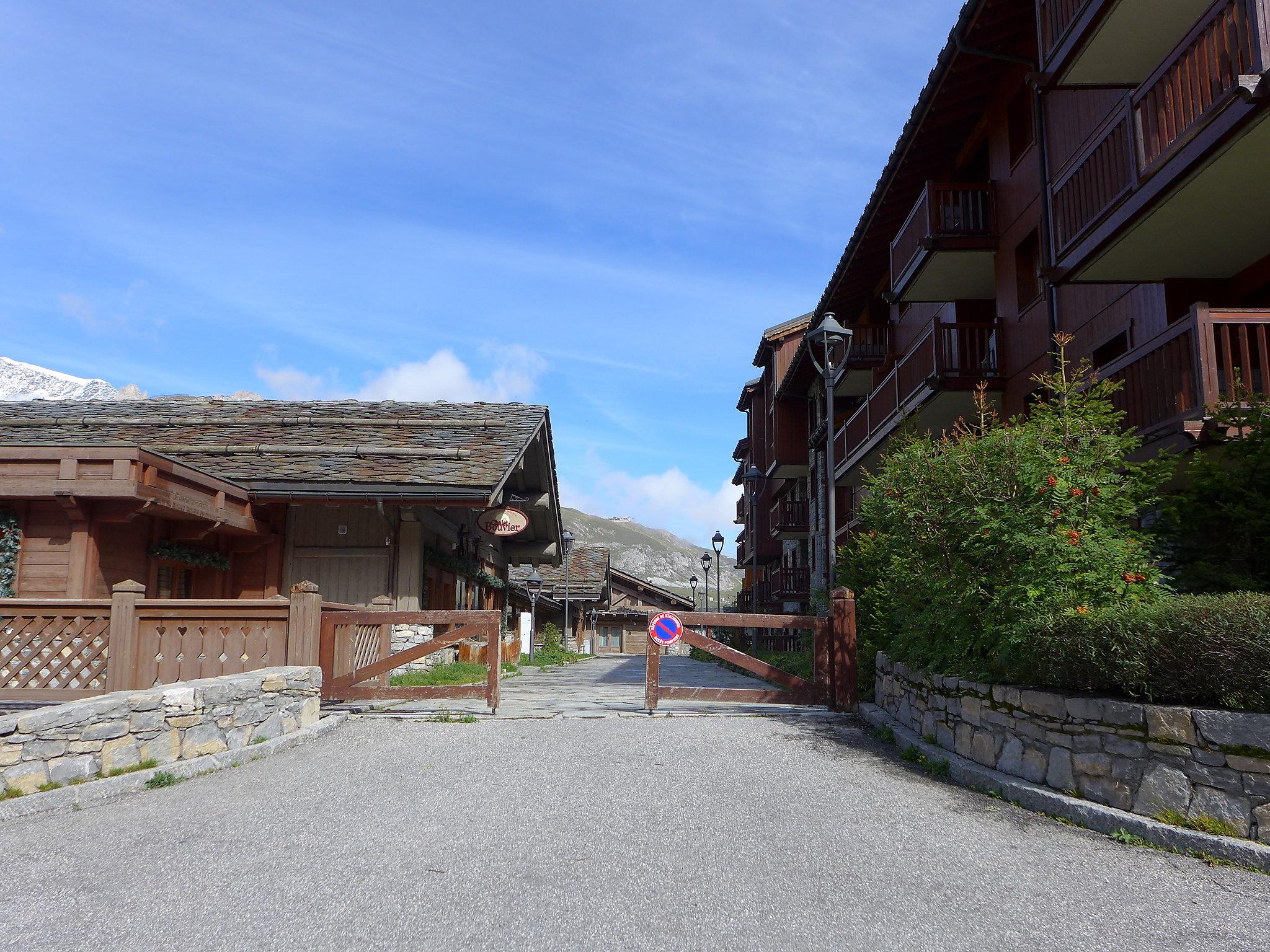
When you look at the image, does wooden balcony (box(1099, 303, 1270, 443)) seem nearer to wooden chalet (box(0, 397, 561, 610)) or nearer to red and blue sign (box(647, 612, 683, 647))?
red and blue sign (box(647, 612, 683, 647))

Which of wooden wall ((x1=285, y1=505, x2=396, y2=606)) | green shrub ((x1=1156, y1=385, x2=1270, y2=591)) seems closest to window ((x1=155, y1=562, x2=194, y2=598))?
wooden wall ((x1=285, y1=505, x2=396, y2=606))

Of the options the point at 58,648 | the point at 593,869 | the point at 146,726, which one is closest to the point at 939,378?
the point at 593,869

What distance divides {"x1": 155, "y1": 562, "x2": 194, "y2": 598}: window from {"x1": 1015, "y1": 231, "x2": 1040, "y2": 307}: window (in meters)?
13.4

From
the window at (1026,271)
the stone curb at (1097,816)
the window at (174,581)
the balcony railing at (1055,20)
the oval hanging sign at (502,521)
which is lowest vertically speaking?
the stone curb at (1097,816)

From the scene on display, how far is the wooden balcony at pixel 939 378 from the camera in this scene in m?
15.7

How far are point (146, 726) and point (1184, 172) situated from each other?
32.9 ft

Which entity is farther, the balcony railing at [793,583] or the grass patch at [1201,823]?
the balcony railing at [793,583]

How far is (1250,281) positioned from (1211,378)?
313 centimetres

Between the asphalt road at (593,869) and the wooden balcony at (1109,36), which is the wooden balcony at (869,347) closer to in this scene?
the wooden balcony at (1109,36)

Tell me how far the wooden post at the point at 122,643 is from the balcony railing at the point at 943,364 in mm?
11756

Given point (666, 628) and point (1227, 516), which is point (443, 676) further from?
point (1227, 516)

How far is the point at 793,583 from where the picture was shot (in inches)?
1273

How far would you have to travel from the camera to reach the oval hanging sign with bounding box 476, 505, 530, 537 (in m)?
16.2

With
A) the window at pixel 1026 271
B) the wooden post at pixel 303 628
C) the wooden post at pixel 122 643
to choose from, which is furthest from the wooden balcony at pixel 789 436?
the wooden post at pixel 122 643
